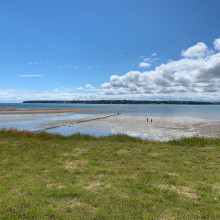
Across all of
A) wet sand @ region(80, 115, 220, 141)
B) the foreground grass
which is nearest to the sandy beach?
wet sand @ region(80, 115, 220, 141)

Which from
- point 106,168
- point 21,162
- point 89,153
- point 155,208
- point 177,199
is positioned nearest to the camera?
point 155,208

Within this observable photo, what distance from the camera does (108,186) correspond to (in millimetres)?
6680

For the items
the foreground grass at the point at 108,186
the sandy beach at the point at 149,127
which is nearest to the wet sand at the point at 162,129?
the sandy beach at the point at 149,127

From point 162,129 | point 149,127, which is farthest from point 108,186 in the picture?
point 149,127

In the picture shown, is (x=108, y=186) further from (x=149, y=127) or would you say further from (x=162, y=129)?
(x=149, y=127)

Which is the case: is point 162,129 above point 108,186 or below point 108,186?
below

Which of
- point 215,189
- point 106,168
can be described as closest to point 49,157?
point 106,168

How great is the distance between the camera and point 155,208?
5242mm

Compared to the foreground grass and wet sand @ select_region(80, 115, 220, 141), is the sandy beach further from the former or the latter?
the foreground grass

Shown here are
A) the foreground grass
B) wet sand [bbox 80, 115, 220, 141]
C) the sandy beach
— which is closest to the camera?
the foreground grass

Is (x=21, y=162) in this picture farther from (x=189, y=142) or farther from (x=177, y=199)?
(x=189, y=142)

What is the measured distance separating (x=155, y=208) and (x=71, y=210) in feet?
7.58

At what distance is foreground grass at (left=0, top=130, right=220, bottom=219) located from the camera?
5.08m

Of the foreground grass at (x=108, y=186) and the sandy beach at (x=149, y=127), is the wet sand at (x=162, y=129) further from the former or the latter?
the foreground grass at (x=108, y=186)
